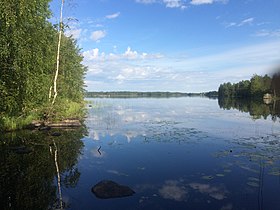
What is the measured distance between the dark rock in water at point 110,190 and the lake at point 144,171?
0.90ft

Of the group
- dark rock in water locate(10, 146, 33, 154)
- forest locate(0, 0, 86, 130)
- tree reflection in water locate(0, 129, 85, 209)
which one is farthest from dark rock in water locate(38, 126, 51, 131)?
dark rock in water locate(10, 146, 33, 154)

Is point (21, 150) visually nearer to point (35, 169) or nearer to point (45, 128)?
point (35, 169)

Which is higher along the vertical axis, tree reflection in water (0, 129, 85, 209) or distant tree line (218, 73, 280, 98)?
distant tree line (218, 73, 280, 98)

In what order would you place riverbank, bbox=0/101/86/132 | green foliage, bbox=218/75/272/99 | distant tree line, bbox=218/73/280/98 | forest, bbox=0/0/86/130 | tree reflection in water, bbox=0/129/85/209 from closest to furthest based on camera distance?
tree reflection in water, bbox=0/129/85/209
forest, bbox=0/0/86/130
riverbank, bbox=0/101/86/132
distant tree line, bbox=218/73/280/98
green foliage, bbox=218/75/272/99

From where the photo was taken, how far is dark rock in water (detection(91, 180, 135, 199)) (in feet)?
→ 37.8

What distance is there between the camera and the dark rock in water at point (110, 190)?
37.8 feet

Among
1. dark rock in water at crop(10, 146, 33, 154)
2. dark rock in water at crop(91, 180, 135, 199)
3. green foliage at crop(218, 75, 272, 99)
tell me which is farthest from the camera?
green foliage at crop(218, 75, 272, 99)

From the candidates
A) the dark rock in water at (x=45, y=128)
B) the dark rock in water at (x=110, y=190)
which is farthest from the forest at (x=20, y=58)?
the dark rock in water at (x=110, y=190)

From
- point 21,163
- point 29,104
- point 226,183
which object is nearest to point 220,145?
point 226,183

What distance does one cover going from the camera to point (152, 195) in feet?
38.5

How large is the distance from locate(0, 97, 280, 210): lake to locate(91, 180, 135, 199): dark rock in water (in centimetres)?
28

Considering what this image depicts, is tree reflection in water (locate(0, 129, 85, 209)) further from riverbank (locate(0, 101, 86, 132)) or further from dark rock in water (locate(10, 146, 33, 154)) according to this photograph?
riverbank (locate(0, 101, 86, 132))

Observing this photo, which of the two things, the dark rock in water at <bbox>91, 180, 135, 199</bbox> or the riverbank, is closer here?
the dark rock in water at <bbox>91, 180, 135, 199</bbox>

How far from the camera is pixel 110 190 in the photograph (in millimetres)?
11859
